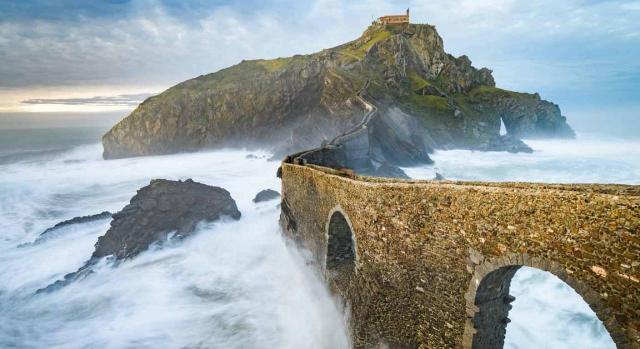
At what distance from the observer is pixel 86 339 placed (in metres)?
16.2

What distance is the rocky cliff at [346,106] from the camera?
68312 mm

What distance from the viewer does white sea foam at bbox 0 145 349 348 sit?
51.6ft

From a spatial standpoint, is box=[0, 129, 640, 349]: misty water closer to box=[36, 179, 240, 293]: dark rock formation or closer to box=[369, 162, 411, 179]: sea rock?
box=[36, 179, 240, 293]: dark rock formation

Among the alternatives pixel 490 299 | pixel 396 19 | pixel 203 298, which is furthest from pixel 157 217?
pixel 396 19

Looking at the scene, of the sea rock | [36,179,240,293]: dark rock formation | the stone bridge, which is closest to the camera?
the stone bridge

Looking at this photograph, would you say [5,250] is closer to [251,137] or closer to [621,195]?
[621,195]

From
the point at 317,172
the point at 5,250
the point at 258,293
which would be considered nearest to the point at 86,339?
the point at 258,293

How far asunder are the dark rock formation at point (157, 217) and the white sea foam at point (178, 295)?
948 mm

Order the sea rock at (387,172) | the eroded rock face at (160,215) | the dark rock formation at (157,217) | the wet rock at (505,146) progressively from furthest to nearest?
the wet rock at (505,146), the sea rock at (387,172), the eroded rock face at (160,215), the dark rock formation at (157,217)

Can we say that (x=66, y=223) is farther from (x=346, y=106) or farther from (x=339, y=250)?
(x=346, y=106)

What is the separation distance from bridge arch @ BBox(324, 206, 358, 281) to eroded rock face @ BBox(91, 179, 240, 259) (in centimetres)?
1424

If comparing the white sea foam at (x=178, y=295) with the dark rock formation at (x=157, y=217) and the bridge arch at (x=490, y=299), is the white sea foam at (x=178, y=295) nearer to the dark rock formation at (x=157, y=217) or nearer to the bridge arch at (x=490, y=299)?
the dark rock formation at (x=157, y=217)

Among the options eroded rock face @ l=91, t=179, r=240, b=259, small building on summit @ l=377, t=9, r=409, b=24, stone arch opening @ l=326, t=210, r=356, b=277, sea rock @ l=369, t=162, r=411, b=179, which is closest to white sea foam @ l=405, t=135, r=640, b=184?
sea rock @ l=369, t=162, r=411, b=179

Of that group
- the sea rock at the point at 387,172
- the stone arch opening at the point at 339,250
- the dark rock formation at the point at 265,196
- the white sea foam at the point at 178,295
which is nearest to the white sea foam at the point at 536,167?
the sea rock at the point at 387,172
